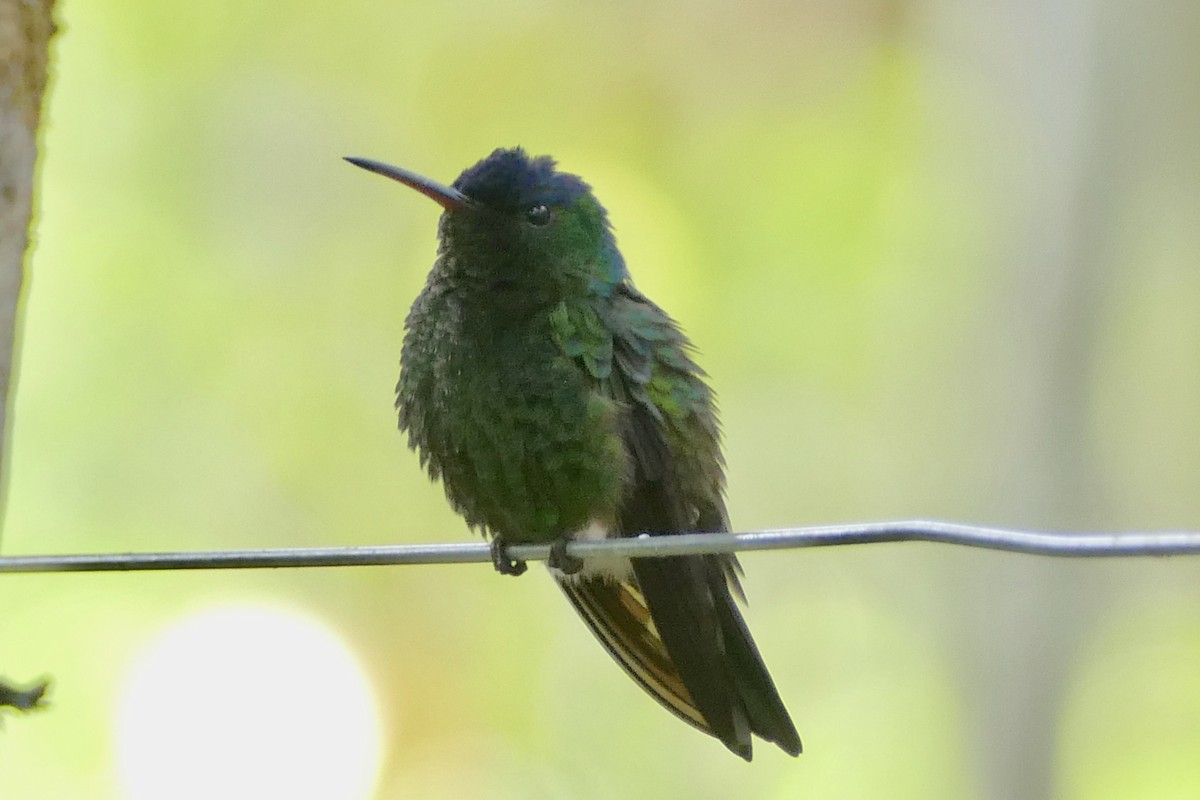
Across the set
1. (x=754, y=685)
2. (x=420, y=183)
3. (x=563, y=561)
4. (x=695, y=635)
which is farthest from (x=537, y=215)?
(x=754, y=685)

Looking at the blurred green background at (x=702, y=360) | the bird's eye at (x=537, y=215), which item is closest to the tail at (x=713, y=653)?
the bird's eye at (x=537, y=215)

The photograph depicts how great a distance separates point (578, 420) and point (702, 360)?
4315mm

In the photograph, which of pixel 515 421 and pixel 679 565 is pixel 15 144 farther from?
pixel 679 565

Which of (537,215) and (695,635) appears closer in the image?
(695,635)

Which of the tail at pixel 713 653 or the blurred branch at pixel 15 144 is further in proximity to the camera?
the tail at pixel 713 653

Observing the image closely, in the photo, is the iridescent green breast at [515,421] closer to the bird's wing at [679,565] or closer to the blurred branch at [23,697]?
the bird's wing at [679,565]

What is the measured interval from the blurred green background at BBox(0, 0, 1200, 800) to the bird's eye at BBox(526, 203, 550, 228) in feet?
13.7

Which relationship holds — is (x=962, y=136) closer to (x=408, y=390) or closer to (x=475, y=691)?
(x=475, y=691)

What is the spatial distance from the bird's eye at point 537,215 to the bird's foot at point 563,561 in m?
0.66

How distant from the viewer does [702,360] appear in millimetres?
6609

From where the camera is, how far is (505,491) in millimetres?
2422

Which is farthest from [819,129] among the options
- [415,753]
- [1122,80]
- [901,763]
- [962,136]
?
[415,753]

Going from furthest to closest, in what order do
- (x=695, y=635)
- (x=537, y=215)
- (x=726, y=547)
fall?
(x=537, y=215)
(x=695, y=635)
(x=726, y=547)

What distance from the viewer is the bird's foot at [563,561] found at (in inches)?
90.4
